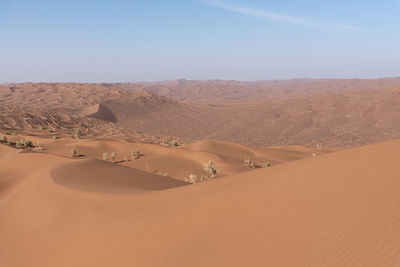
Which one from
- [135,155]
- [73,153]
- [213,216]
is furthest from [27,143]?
[213,216]

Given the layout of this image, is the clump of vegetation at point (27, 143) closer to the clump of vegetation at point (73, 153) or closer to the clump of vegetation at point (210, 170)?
the clump of vegetation at point (73, 153)

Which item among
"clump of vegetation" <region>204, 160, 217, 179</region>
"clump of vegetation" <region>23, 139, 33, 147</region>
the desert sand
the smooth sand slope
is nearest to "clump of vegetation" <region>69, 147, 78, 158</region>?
"clump of vegetation" <region>23, 139, 33, 147</region>

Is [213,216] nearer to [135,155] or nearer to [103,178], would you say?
[103,178]

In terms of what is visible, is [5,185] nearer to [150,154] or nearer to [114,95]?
[150,154]

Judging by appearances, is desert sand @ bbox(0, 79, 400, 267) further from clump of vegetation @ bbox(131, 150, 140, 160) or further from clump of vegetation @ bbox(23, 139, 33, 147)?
clump of vegetation @ bbox(23, 139, 33, 147)

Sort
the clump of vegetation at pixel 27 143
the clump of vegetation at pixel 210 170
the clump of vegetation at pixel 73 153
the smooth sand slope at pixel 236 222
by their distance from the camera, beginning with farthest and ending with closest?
the clump of vegetation at pixel 27 143
the clump of vegetation at pixel 73 153
the clump of vegetation at pixel 210 170
the smooth sand slope at pixel 236 222

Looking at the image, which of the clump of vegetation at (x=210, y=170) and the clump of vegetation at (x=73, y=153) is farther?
the clump of vegetation at (x=73, y=153)

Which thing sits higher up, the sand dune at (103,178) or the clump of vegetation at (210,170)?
the sand dune at (103,178)

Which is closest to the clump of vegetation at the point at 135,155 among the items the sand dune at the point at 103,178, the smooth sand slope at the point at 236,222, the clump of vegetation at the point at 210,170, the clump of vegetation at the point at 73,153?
the clump of vegetation at the point at 73,153
